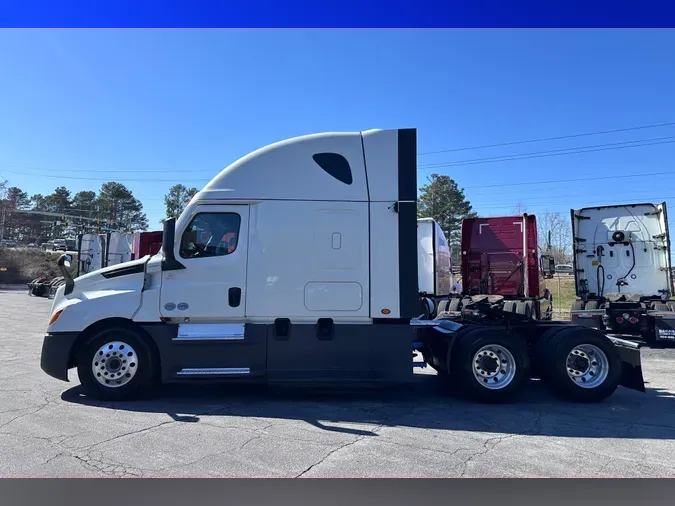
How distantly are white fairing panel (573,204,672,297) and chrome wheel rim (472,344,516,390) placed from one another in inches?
308

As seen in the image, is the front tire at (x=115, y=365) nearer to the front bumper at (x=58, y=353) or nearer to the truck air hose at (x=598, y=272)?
the front bumper at (x=58, y=353)

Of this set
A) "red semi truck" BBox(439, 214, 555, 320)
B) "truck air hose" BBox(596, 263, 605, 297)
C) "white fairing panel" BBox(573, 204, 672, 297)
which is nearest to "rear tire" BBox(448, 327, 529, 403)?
"red semi truck" BBox(439, 214, 555, 320)

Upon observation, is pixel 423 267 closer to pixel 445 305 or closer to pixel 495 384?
pixel 445 305

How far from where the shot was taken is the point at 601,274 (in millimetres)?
12805

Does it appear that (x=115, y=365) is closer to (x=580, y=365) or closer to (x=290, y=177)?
(x=290, y=177)

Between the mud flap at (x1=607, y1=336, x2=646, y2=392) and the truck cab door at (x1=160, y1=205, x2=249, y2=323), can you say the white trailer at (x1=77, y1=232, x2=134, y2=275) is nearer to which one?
the truck cab door at (x1=160, y1=205, x2=249, y2=323)

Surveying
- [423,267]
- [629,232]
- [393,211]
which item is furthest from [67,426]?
[629,232]

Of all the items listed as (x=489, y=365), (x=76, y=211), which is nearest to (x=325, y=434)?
(x=489, y=365)

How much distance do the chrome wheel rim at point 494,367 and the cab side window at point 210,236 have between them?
3751 mm

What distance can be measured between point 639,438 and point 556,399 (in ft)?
5.27

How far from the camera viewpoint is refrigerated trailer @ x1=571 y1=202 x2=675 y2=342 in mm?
11828

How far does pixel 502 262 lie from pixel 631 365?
769cm

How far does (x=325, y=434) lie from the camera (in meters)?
4.91

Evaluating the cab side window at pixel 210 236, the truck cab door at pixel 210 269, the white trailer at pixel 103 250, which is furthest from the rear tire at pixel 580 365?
the white trailer at pixel 103 250
